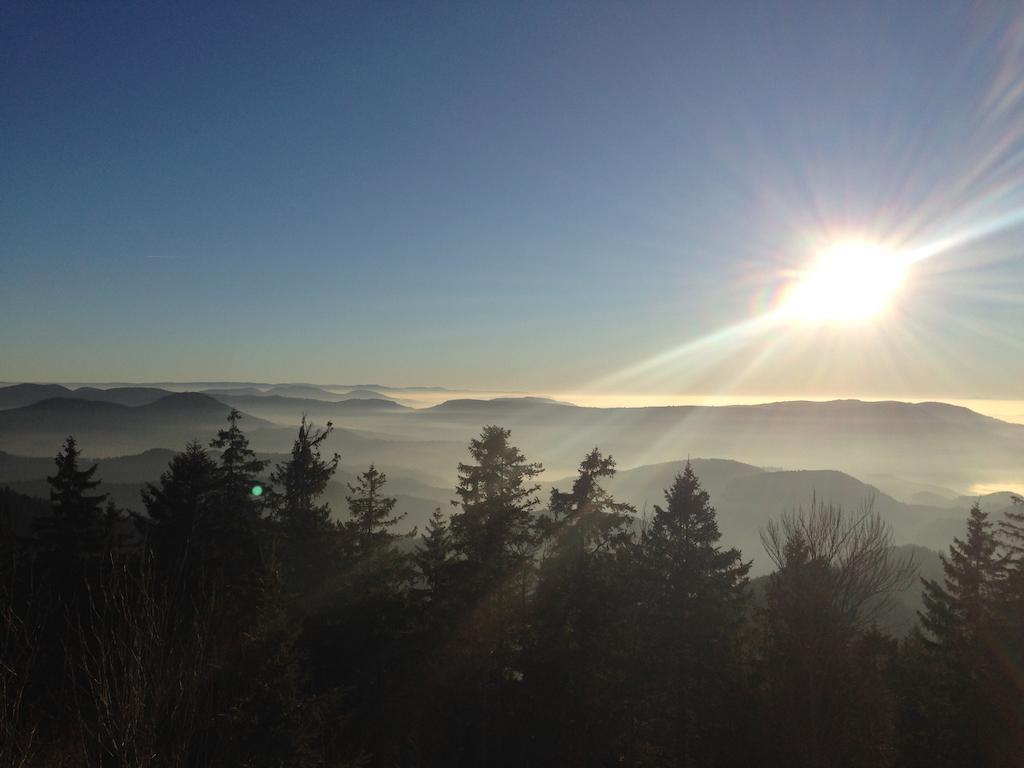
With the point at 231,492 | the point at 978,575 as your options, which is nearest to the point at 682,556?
the point at 978,575

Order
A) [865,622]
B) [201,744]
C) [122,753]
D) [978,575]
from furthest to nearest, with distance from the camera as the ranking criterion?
[978,575]
[865,622]
[201,744]
[122,753]

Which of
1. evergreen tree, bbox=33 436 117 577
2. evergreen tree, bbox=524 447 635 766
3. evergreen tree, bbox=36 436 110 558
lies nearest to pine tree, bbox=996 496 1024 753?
evergreen tree, bbox=524 447 635 766

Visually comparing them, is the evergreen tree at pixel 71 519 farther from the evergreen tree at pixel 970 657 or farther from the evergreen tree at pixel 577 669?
the evergreen tree at pixel 970 657

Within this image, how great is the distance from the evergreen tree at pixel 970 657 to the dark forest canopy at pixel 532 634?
70mm

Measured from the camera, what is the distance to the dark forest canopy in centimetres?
1318

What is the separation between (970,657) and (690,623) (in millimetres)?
9546

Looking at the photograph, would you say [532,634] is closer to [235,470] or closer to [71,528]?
[71,528]

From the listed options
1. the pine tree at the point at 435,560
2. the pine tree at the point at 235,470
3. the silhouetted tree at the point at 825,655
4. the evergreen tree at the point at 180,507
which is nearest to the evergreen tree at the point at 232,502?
the pine tree at the point at 235,470

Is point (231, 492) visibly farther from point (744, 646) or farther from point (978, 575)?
point (978, 575)

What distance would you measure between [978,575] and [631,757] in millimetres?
17087

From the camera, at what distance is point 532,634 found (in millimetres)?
16391

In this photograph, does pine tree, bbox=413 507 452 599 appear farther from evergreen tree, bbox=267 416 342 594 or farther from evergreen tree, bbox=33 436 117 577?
evergreen tree, bbox=33 436 117 577

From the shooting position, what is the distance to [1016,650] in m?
18.0

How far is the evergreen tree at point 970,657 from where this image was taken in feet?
55.3
